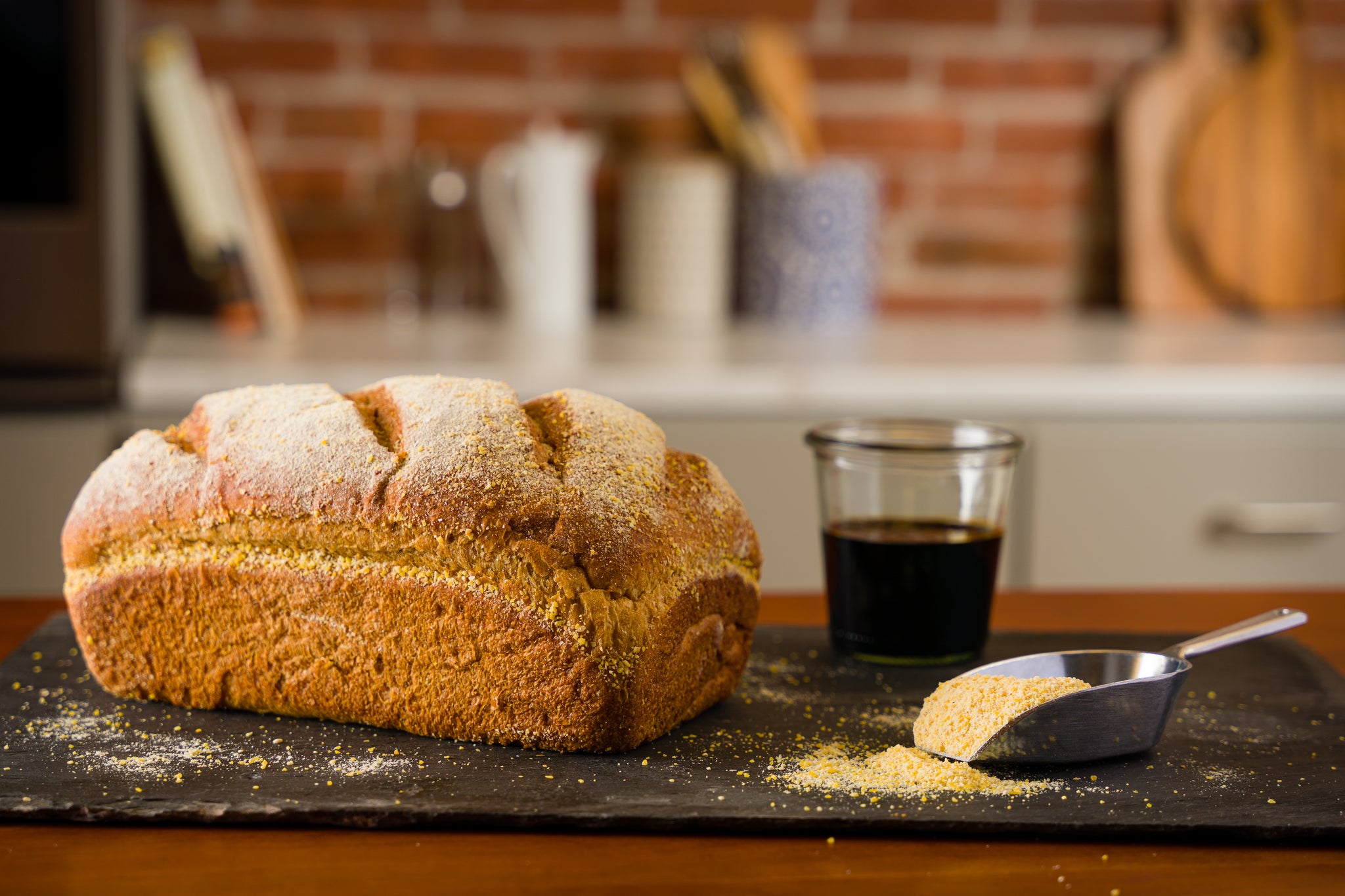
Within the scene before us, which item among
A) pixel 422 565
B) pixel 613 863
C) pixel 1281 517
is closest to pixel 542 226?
pixel 1281 517

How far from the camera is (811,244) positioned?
2316 millimetres

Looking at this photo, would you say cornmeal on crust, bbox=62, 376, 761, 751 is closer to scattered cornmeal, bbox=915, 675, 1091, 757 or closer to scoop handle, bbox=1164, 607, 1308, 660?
scattered cornmeal, bbox=915, 675, 1091, 757

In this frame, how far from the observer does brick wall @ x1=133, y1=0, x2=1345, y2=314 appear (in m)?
2.41

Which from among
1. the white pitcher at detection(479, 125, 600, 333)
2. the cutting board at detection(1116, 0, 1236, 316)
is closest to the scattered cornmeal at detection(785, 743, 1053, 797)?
the white pitcher at detection(479, 125, 600, 333)

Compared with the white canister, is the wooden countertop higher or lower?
lower

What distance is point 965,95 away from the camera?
251 cm

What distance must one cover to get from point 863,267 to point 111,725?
169 cm

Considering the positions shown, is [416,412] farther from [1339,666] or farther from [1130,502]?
[1130,502]

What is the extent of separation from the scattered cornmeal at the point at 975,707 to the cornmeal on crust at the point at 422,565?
15cm

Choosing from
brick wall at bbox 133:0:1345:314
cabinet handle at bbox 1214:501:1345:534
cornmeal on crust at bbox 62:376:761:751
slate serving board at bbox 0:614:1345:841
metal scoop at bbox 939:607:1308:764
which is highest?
brick wall at bbox 133:0:1345:314

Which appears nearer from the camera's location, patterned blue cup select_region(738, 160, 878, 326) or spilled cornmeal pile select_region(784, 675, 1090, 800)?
spilled cornmeal pile select_region(784, 675, 1090, 800)

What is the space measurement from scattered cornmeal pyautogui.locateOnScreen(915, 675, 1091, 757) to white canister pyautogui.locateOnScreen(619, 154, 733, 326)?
1.57 metres

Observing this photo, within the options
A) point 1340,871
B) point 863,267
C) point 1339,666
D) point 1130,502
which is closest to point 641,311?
point 863,267

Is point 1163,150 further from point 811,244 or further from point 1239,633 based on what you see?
point 1239,633
